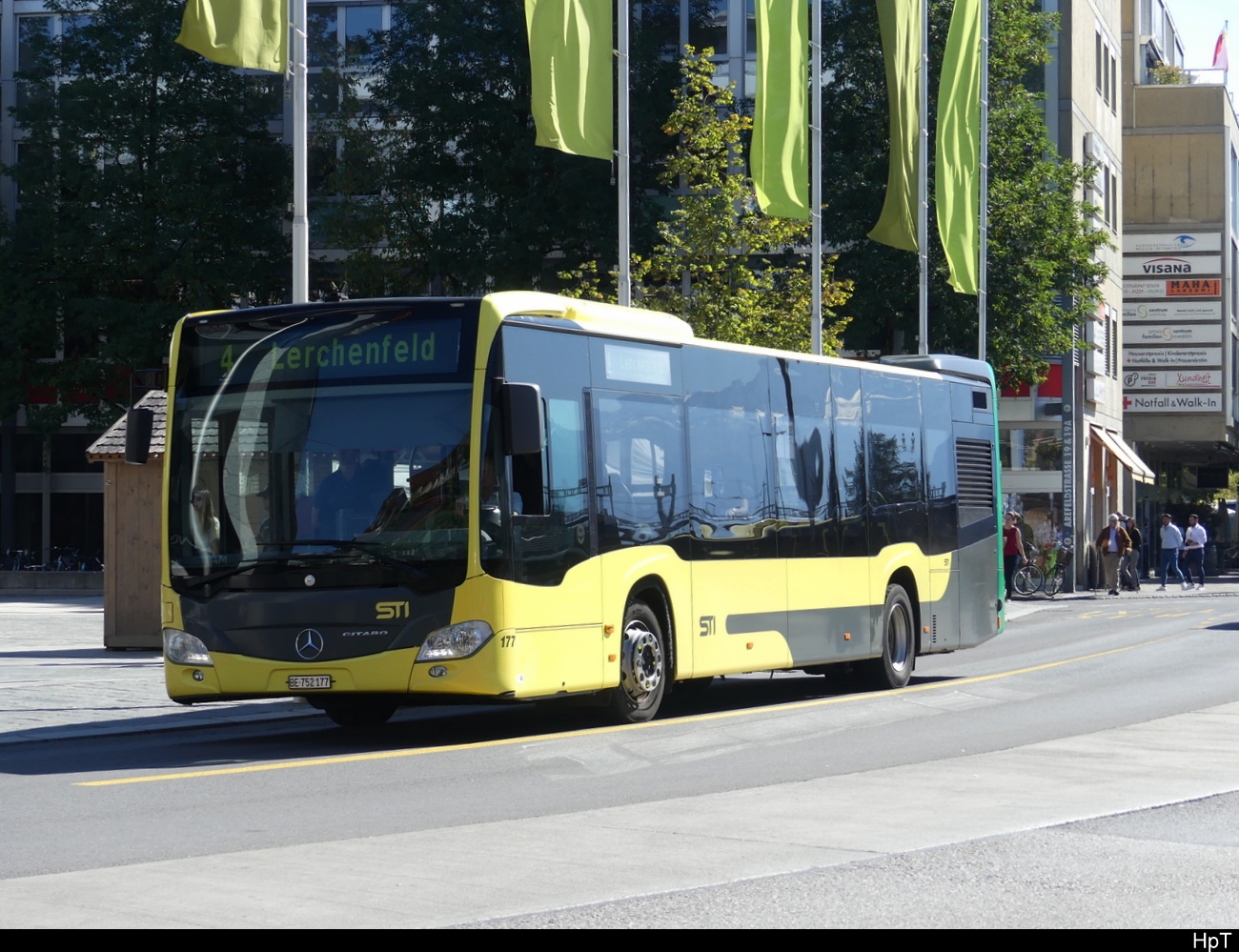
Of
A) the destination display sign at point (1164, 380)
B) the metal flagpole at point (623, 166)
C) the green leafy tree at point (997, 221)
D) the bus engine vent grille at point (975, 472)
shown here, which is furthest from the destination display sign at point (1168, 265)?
the bus engine vent grille at point (975, 472)

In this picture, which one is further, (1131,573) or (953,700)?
(1131,573)

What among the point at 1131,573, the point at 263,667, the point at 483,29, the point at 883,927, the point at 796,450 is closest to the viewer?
the point at 883,927

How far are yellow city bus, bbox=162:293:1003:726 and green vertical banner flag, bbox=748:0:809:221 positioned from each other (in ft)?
33.6

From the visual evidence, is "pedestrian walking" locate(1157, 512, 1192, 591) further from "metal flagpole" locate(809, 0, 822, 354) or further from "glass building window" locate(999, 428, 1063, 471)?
"metal flagpole" locate(809, 0, 822, 354)

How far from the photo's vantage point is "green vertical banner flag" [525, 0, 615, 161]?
2128 cm

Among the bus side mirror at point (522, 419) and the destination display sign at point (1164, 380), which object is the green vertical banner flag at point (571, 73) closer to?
the bus side mirror at point (522, 419)

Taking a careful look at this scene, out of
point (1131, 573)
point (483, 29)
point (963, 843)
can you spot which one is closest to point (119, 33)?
point (483, 29)

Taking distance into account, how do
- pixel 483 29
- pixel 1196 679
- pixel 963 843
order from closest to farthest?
pixel 963 843 → pixel 1196 679 → pixel 483 29

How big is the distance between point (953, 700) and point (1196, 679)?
347 cm

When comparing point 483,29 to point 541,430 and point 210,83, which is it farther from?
point 541,430

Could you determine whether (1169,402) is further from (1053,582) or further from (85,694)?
(85,694)

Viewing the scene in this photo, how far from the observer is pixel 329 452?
1298cm

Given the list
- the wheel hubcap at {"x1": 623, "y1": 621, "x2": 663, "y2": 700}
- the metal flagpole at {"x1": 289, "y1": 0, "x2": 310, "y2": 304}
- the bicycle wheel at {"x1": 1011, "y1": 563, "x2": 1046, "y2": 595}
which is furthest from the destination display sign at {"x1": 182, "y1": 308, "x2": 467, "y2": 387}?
the bicycle wheel at {"x1": 1011, "y1": 563, "x2": 1046, "y2": 595}

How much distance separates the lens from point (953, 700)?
667 inches
